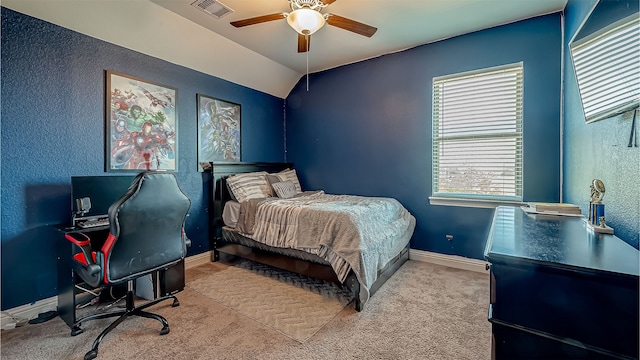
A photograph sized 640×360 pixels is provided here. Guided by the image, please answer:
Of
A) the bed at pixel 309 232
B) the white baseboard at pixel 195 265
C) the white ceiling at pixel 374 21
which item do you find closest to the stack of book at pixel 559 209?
the white baseboard at pixel 195 265

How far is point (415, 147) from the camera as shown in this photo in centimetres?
346

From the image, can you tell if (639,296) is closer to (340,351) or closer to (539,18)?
(340,351)

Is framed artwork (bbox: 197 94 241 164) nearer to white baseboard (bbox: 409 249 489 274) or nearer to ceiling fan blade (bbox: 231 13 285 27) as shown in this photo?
ceiling fan blade (bbox: 231 13 285 27)

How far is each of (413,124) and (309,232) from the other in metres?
1.96

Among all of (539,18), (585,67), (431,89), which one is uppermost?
(539,18)

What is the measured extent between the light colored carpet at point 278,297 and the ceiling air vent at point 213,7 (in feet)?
8.70

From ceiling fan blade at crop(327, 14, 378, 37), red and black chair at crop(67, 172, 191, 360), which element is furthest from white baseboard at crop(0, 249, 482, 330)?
ceiling fan blade at crop(327, 14, 378, 37)

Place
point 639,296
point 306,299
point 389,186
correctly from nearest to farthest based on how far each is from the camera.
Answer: point 639,296
point 306,299
point 389,186

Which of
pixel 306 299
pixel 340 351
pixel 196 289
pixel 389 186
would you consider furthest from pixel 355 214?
pixel 196 289

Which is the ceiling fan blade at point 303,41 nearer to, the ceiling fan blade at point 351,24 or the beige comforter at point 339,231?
the ceiling fan blade at point 351,24

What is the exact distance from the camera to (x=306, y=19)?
6.61 feet

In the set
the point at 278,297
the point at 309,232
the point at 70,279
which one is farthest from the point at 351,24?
the point at 70,279

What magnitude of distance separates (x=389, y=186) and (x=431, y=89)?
131 cm

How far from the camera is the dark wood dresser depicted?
79 centimetres
